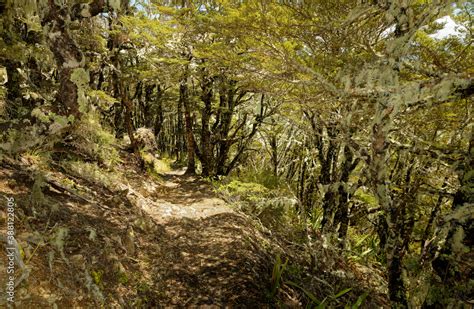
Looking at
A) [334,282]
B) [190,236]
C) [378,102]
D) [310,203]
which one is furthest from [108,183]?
[310,203]

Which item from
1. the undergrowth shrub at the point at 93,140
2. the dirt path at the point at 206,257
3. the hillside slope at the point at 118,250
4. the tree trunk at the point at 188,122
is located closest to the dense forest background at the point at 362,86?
the undergrowth shrub at the point at 93,140

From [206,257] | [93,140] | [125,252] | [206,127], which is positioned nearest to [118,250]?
[125,252]

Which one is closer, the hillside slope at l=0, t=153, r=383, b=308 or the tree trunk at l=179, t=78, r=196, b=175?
the hillside slope at l=0, t=153, r=383, b=308

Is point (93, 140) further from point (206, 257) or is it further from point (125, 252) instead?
point (206, 257)

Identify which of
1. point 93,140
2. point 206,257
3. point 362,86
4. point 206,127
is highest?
point 362,86

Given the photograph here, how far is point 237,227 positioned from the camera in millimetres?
6770

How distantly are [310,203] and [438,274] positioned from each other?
780 cm

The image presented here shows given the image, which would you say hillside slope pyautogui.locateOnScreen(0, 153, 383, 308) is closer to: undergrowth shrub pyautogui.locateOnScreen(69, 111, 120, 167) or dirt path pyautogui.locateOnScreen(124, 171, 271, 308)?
dirt path pyautogui.locateOnScreen(124, 171, 271, 308)

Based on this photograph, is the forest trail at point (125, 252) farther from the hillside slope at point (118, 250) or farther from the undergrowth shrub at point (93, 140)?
the undergrowth shrub at point (93, 140)

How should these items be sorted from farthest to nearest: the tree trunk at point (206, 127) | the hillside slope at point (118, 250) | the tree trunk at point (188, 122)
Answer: the tree trunk at point (188, 122) → the tree trunk at point (206, 127) → the hillside slope at point (118, 250)

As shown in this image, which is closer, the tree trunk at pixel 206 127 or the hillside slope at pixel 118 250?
the hillside slope at pixel 118 250

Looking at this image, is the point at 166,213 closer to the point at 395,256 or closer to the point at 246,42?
the point at 246,42

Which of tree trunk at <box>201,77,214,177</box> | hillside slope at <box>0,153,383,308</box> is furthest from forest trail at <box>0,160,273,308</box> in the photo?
tree trunk at <box>201,77,214,177</box>

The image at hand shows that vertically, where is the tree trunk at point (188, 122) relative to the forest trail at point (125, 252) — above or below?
above
